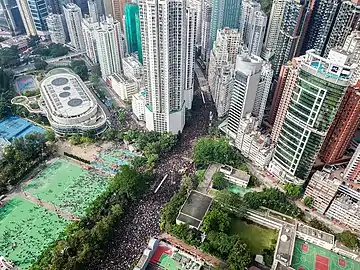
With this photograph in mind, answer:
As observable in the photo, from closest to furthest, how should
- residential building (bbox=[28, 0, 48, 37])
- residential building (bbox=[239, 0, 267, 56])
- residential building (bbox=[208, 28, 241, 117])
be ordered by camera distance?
residential building (bbox=[208, 28, 241, 117]) < residential building (bbox=[239, 0, 267, 56]) < residential building (bbox=[28, 0, 48, 37])

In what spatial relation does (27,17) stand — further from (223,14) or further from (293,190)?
(293,190)

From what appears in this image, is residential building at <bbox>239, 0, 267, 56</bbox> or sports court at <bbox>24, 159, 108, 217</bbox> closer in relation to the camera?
sports court at <bbox>24, 159, 108, 217</bbox>

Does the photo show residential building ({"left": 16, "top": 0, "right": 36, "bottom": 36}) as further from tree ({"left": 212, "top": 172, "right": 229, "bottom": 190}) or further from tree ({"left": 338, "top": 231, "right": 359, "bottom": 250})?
tree ({"left": 338, "top": 231, "right": 359, "bottom": 250})

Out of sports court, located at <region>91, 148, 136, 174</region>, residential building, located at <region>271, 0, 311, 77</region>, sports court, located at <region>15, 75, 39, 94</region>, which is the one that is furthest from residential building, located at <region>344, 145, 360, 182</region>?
sports court, located at <region>15, 75, 39, 94</region>

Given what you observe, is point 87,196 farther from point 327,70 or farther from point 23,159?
point 327,70

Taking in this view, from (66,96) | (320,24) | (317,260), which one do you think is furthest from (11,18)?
(317,260)

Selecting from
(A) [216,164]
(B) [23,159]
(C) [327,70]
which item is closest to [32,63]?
(B) [23,159]
